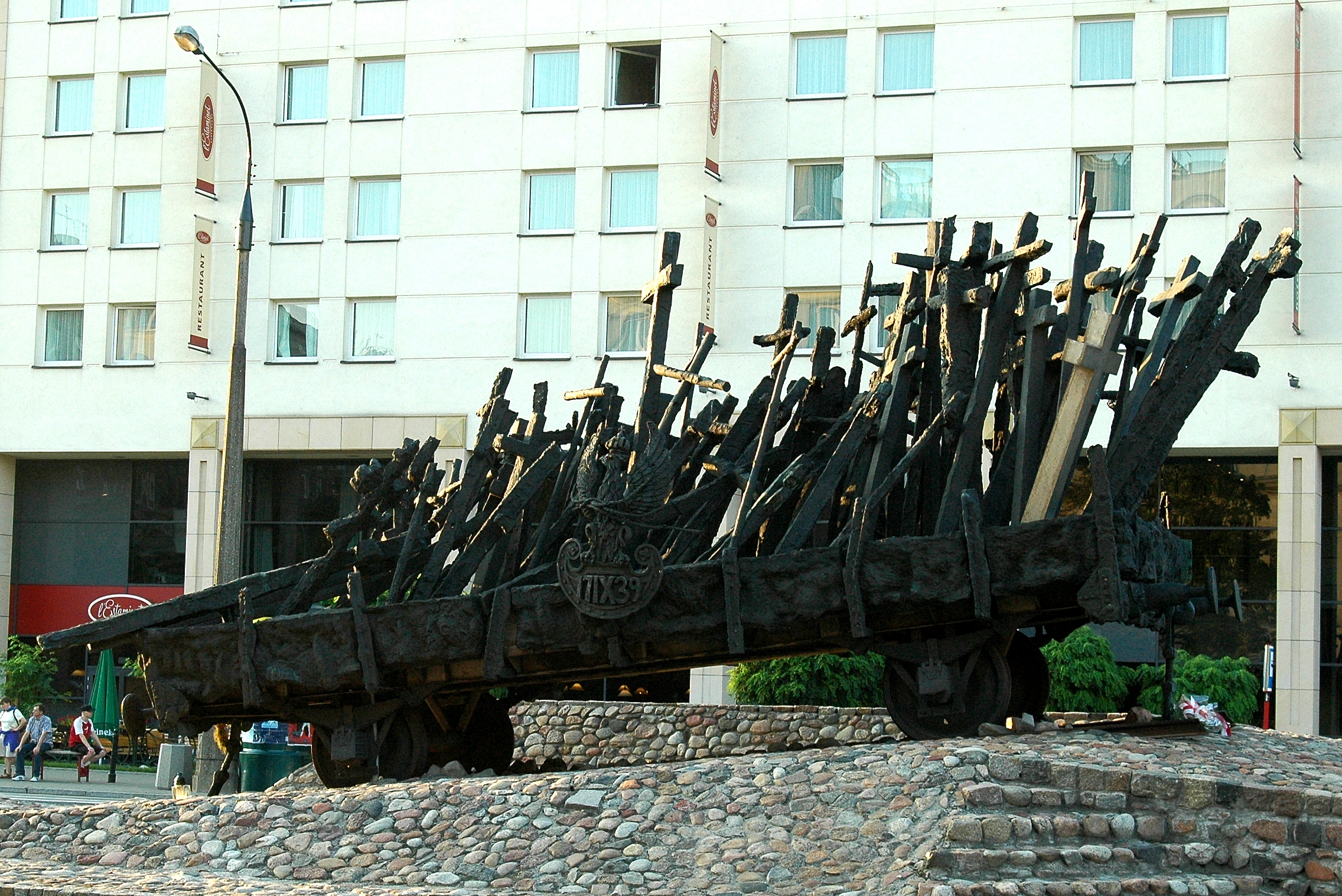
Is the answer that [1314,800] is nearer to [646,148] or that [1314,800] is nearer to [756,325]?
[756,325]

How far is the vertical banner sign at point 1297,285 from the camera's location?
28.9 metres

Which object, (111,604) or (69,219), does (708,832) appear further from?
(69,219)

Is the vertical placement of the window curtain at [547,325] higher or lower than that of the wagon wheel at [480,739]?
higher

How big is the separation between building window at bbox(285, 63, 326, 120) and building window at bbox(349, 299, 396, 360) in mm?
3723

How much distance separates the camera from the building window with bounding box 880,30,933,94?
3170cm

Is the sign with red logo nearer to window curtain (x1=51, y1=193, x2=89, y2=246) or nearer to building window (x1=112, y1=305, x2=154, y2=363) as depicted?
building window (x1=112, y1=305, x2=154, y2=363)

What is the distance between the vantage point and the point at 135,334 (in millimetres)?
35125

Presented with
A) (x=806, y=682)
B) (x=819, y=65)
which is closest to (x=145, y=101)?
(x=819, y=65)

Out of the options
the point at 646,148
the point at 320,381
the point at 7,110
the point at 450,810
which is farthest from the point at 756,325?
the point at 450,810

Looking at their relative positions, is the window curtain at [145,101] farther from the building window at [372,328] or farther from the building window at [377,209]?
the building window at [372,328]

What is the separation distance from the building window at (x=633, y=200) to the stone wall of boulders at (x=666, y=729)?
529 inches

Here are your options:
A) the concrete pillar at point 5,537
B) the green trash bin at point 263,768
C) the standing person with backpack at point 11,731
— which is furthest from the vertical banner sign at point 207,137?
the green trash bin at point 263,768

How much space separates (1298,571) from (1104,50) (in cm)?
916

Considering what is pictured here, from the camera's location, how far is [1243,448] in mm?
29484
